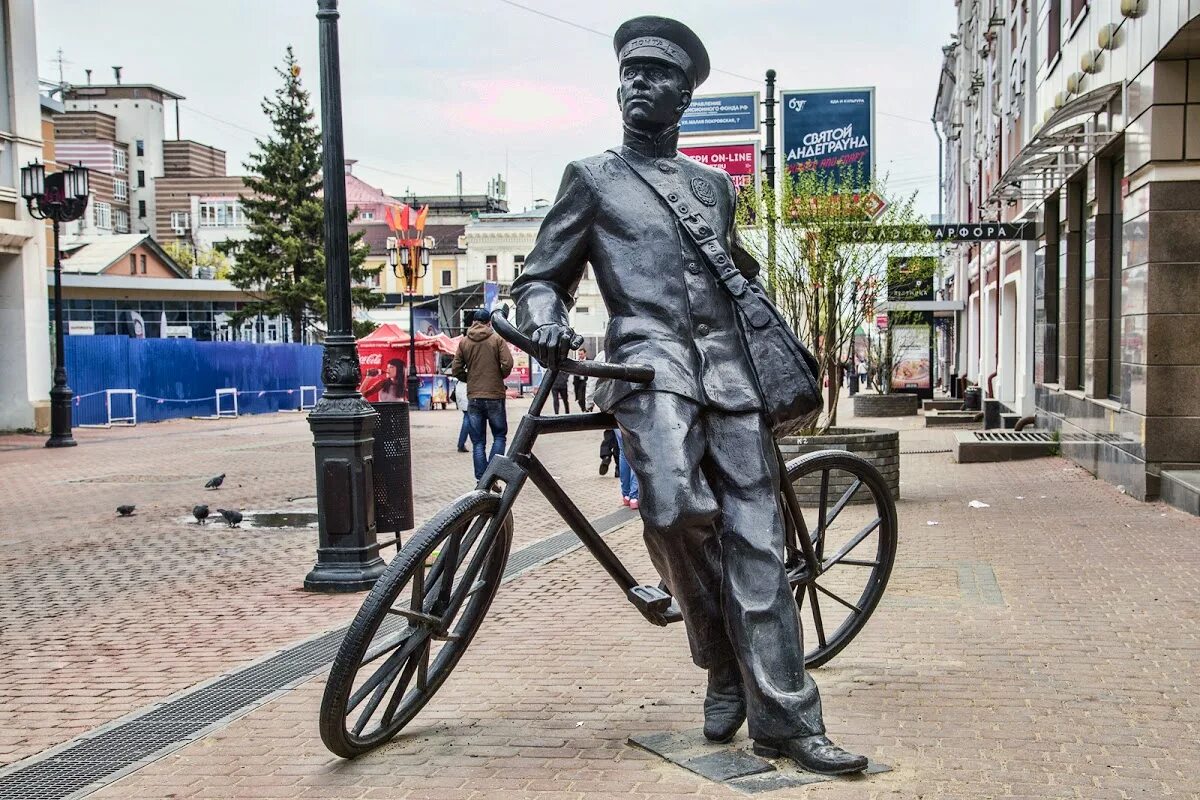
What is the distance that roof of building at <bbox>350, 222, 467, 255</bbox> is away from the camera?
86875 mm

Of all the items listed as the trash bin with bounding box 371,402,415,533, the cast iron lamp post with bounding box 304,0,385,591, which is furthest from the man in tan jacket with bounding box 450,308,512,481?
the cast iron lamp post with bounding box 304,0,385,591

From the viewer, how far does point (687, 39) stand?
14.0 ft

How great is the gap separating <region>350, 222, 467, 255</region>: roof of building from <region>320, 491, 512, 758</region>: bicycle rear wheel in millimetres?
82443

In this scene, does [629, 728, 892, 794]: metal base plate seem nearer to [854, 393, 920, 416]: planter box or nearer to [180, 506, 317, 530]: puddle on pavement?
[180, 506, 317, 530]: puddle on pavement

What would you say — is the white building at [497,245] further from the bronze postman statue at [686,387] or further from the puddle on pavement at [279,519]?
the bronze postman statue at [686,387]

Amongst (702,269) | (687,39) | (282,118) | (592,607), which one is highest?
(282,118)

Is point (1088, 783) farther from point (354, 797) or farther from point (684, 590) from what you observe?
point (354, 797)

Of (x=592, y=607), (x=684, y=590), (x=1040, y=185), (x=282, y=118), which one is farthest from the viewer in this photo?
(x=282, y=118)

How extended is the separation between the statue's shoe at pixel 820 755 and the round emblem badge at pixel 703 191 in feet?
5.83

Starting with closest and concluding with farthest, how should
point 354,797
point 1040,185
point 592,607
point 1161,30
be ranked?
point 354,797, point 592,607, point 1161,30, point 1040,185

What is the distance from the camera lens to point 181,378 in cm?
3170

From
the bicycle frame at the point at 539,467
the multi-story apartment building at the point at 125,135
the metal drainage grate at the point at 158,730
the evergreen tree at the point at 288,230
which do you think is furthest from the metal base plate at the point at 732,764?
the multi-story apartment building at the point at 125,135

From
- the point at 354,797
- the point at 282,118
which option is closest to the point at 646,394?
the point at 354,797

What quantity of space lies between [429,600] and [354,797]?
0.64 metres
